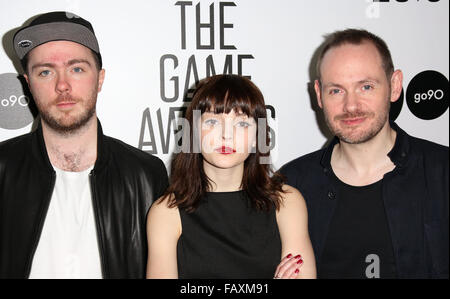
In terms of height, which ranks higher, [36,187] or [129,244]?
[36,187]

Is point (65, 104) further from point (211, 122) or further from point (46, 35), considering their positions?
point (211, 122)

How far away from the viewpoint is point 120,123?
2.94m

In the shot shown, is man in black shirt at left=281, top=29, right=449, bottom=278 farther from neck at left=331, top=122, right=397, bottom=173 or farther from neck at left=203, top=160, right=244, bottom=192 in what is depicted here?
neck at left=203, top=160, right=244, bottom=192

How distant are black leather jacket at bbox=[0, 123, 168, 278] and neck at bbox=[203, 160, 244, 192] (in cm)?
45

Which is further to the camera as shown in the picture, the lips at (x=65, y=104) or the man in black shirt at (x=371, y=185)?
the lips at (x=65, y=104)

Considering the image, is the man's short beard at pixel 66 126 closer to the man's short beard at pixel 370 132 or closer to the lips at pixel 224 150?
the lips at pixel 224 150

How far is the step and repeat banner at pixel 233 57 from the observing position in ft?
9.50

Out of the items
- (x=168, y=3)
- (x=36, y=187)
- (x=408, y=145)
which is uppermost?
(x=168, y=3)

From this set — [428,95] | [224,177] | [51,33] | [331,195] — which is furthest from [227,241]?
[428,95]

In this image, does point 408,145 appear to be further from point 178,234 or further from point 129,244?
point 129,244

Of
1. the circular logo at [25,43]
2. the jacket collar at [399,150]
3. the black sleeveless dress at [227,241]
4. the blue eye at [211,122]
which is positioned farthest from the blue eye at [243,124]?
the circular logo at [25,43]

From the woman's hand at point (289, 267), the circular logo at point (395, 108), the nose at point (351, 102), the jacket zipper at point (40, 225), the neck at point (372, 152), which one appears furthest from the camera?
the circular logo at point (395, 108)

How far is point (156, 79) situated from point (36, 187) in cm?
106
